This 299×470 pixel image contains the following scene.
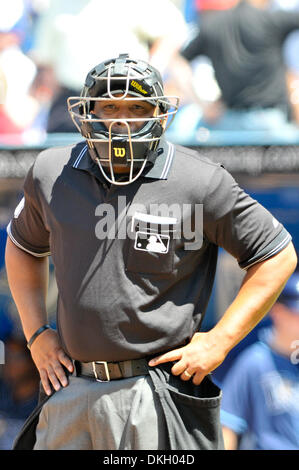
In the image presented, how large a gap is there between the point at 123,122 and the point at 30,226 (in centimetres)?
50

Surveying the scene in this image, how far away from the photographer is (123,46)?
13.3ft

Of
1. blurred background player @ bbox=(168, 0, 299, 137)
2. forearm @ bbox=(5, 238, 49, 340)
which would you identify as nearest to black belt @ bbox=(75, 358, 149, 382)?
forearm @ bbox=(5, 238, 49, 340)

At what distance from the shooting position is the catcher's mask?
202 centimetres

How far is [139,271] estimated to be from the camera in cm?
198

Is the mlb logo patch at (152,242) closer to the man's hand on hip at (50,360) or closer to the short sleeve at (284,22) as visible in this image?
Answer: the man's hand on hip at (50,360)

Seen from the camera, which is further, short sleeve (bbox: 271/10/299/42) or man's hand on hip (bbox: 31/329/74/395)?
short sleeve (bbox: 271/10/299/42)

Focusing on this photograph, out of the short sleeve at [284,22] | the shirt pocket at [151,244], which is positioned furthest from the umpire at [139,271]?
the short sleeve at [284,22]

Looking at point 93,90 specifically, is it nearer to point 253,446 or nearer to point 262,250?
point 262,250

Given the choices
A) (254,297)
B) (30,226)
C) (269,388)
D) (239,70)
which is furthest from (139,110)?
(269,388)

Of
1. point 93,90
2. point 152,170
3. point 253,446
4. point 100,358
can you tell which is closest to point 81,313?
point 100,358

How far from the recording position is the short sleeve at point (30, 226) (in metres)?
2.18

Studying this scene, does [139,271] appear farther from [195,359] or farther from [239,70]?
[239,70]

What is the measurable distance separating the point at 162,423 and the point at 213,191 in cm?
70

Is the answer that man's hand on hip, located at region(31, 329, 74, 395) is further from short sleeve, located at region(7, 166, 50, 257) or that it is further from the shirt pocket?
the shirt pocket
